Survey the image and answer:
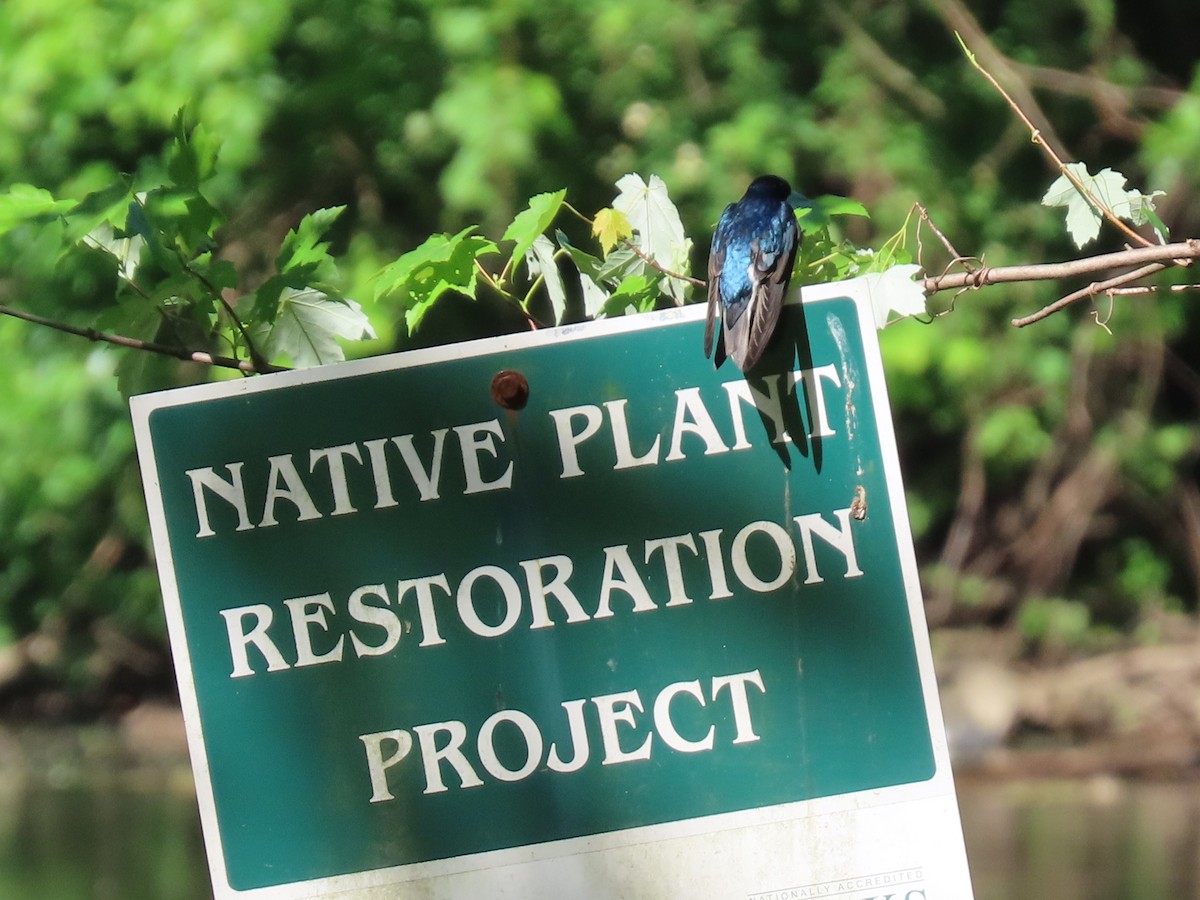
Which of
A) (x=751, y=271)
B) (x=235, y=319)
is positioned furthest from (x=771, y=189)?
(x=235, y=319)

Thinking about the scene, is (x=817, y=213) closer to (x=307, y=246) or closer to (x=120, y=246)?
(x=307, y=246)

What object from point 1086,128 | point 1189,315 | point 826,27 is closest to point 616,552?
point 826,27

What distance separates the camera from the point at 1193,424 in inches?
304

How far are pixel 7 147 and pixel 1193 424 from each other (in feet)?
19.2

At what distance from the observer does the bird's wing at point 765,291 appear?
126cm

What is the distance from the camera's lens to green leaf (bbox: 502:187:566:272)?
151 cm

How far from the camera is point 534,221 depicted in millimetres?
1519

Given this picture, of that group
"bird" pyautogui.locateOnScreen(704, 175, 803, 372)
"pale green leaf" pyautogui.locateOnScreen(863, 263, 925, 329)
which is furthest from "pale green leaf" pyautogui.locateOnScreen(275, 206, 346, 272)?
"pale green leaf" pyautogui.locateOnScreen(863, 263, 925, 329)

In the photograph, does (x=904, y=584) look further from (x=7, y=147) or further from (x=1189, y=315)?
(x=1189, y=315)

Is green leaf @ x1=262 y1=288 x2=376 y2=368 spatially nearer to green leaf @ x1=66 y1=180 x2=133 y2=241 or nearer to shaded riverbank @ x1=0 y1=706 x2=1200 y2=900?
green leaf @ x1=66 y1=180 x2=133 y2=241

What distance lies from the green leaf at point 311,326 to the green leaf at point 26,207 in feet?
0.87

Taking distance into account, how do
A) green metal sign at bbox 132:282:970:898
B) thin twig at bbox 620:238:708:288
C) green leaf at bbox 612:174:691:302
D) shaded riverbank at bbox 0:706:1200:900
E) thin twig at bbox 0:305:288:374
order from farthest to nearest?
shaded riverbank at bbox 0:706:1200:900, green leaf at bbox 612:174:691:302, thin twig at bbox 620:238:708:288, thin twig at bbox 0:305:288:374, green metal sign at bbox 132:282:970:898

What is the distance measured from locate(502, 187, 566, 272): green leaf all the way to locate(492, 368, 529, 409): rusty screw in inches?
10.6

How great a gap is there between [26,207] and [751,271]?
29.9 inches
